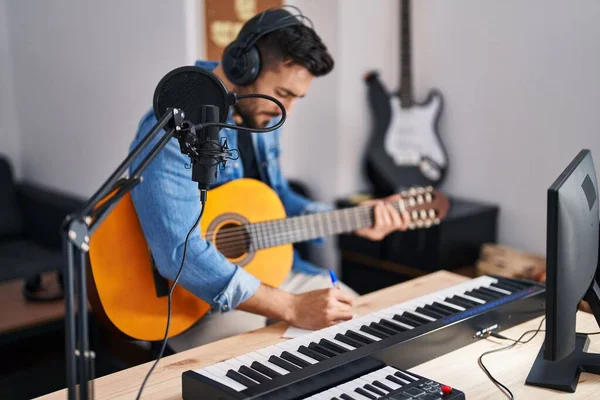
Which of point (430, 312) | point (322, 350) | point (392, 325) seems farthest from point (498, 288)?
point (322, 350)

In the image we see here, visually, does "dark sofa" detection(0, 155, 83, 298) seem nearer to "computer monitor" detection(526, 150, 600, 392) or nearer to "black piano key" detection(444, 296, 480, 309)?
"black piano key" detection(444, 296, 480, 309)

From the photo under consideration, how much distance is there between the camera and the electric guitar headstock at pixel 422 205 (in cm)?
230

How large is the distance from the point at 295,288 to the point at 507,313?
833mm

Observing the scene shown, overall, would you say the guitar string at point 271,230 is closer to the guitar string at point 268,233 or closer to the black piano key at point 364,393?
the guitar string at point 268,233

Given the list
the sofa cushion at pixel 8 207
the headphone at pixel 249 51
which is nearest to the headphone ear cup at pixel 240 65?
the headphone at pixel 249 51

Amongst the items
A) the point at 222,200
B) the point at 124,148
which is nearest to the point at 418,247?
the point at 222,200

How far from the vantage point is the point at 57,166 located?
3.91 metres

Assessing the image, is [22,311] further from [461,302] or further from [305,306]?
[461,302]

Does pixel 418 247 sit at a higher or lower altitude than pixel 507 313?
lower

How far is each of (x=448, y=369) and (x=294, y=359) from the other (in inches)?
12.8

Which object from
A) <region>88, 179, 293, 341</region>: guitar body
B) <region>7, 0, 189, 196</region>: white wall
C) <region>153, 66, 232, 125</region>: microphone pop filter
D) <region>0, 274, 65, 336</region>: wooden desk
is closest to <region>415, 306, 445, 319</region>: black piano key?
<region>88, 179, 293, 341</region>: guitar body

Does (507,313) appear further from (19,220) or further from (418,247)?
(19,220)

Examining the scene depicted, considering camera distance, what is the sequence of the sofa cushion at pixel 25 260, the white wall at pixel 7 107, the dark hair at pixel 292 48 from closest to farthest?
the dark hair at pixel 292 48
the sofa cushion at pixel 25 260
the white wall at pixel 7 107

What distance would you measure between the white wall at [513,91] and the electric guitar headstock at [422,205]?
765mm
